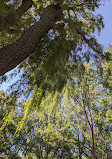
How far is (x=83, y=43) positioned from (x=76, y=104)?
736cm

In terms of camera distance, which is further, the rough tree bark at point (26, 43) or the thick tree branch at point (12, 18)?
the thick tree branch at point (12, 18)

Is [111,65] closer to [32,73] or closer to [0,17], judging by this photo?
[32,73]

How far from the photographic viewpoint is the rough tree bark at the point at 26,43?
2.24 metres

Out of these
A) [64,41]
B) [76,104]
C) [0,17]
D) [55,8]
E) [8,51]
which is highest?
[76,104]

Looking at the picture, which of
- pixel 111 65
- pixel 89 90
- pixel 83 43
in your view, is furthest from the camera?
pixel 89 90

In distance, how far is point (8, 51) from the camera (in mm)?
2297

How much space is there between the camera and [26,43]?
8.42ft

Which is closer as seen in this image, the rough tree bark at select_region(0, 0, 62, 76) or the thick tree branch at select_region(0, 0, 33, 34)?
the rough tree bark at select_region(0, 0, 62, 76)

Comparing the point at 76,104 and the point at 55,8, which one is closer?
the point at 55,8

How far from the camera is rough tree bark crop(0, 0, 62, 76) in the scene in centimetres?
224

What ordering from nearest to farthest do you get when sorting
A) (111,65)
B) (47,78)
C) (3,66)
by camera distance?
(3,66)
(47,78)
(111,65)

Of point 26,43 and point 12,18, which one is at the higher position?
point 12,18

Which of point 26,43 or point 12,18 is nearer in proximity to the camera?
point 26,43

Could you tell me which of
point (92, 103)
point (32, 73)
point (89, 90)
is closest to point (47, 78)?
point (32, 73)
